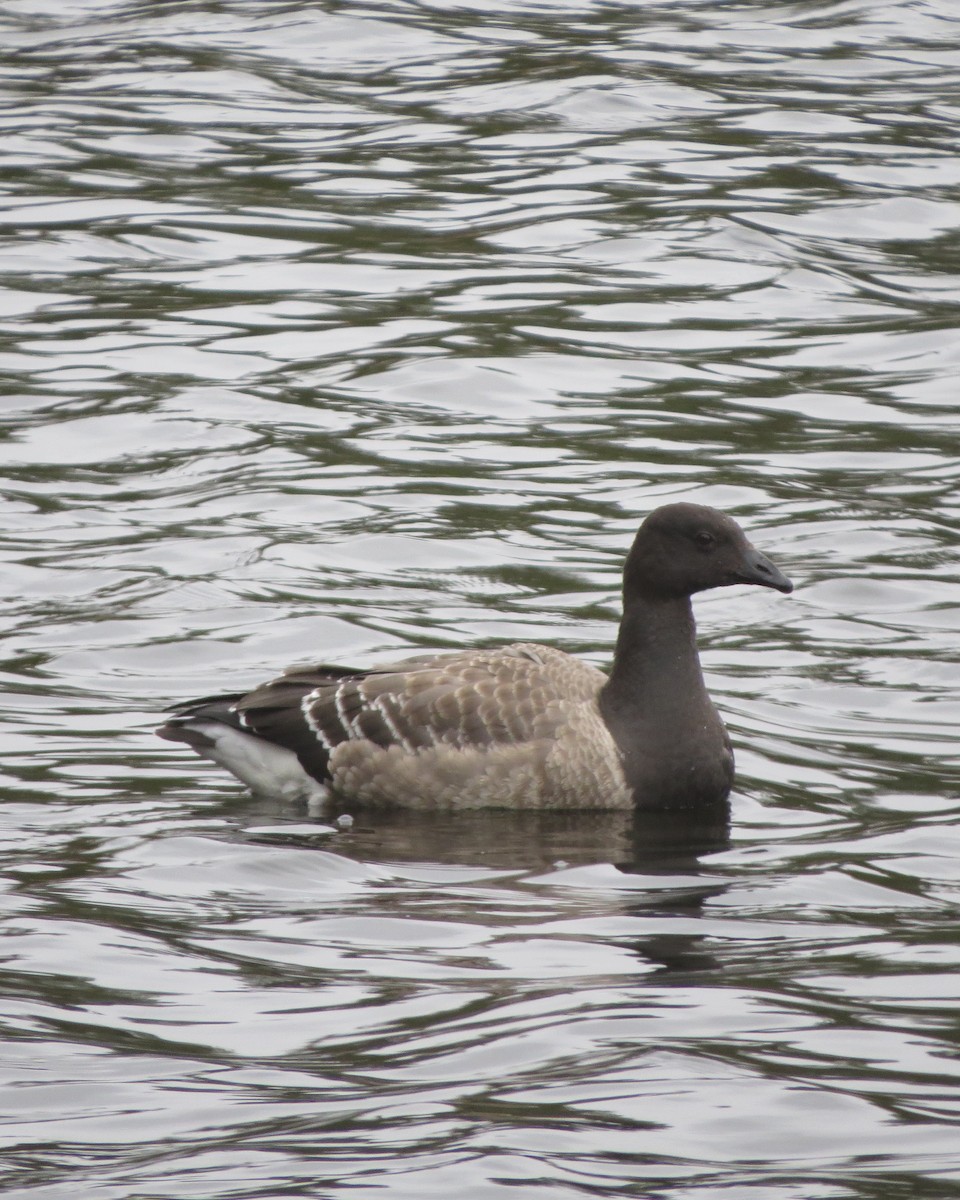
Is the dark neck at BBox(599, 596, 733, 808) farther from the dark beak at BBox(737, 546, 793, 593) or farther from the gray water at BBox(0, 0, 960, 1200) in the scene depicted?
the dark beak at BBox(737, 546, 793, 593)

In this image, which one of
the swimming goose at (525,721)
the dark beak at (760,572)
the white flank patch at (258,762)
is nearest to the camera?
the swimming goose at (525,721)

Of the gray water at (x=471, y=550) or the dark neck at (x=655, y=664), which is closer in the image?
the gray water at (x=471, y=550)

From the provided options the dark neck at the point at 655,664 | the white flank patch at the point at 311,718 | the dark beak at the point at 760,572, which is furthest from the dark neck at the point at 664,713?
the white flank patch at the point at 311,718

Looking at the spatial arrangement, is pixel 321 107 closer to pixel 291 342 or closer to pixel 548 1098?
pixel 291 342

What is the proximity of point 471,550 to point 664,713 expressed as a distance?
3797 millimetres

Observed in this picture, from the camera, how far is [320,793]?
10.6 meters

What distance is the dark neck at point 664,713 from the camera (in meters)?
10.3

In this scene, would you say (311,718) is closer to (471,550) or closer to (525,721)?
(525,721)

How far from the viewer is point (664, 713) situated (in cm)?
1050

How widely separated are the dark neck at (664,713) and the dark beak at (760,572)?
15.8 inches

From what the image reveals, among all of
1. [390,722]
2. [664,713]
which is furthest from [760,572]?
[390,722]

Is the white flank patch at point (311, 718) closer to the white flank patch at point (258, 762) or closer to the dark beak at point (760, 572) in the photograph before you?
the white flank patch at point (258, 762)

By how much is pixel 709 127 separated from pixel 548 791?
1412 cm

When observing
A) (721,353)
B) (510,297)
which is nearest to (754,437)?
(721,353)
